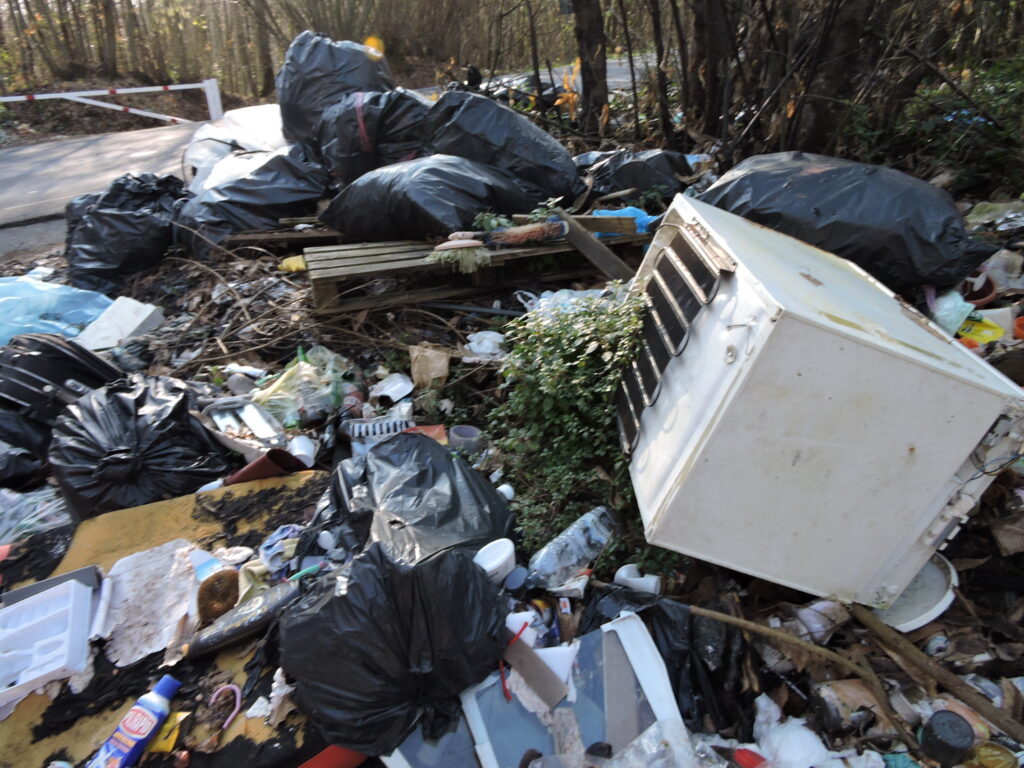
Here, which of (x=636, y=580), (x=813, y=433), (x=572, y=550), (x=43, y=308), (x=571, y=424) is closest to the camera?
(x=813, y=433)

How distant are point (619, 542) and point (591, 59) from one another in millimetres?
5243

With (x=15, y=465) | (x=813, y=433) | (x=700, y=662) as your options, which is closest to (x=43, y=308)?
(x=15, y=465)

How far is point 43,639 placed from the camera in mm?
1934

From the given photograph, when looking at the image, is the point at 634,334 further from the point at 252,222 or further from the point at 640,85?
the point at 640,85

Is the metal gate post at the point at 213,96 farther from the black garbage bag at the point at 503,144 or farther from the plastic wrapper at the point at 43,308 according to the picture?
the black garbage bag at the point at 503,144

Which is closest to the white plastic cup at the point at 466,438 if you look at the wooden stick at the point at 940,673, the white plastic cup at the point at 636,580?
the white plastic cup at the point at 636,580

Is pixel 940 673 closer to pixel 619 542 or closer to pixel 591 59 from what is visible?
pixel 619 542

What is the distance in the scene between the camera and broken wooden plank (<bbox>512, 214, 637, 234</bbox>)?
3.73 metres

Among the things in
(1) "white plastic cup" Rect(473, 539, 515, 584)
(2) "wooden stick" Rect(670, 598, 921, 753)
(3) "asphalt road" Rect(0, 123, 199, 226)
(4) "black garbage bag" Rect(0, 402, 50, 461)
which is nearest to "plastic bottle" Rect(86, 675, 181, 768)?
(1) "white plastic cup" Rect(473, 539, 515, 584)

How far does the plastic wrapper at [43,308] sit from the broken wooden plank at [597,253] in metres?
3.18

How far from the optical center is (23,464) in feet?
9.24

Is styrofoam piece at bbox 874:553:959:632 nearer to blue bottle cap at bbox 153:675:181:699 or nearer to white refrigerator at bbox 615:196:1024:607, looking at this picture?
white refrigerator at bbox 615:196:1024:607

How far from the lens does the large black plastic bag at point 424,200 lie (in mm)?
3500

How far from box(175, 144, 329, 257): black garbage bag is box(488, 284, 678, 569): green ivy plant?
264 centimetres
